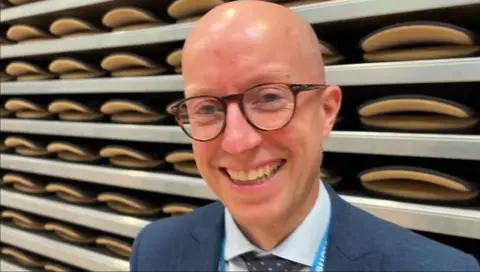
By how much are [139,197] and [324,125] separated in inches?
35.0

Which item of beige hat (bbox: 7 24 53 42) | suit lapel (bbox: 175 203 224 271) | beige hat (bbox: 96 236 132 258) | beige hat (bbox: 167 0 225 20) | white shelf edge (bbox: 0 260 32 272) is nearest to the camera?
suit lapel (bbox: 175 203 224 271)

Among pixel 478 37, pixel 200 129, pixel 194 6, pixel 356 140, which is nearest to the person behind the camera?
pixel 200 129

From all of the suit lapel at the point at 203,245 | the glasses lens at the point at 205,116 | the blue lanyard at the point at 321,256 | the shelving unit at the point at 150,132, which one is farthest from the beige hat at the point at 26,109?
the blue lanyard at the point at 321,256

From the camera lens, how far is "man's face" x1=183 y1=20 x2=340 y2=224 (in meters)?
0.61

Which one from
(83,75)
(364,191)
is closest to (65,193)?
(83,75)

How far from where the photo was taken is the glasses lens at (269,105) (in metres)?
0.62

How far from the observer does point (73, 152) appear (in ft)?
4.96

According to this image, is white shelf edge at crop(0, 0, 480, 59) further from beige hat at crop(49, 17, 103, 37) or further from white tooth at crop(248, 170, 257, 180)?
white tooth at crop(248, 170, 257, 180)

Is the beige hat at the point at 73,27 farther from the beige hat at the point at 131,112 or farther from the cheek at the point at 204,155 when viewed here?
the cheek at the point at 204,155

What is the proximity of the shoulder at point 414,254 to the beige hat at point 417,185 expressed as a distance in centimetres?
18

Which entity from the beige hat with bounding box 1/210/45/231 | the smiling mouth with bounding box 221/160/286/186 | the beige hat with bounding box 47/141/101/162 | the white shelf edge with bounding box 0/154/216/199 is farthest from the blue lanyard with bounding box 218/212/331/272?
the beige hat with bounding box 1/210/45/231

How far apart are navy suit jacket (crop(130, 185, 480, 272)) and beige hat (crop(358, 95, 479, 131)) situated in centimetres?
22

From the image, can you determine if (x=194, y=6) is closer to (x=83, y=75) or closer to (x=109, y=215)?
(x=83, y=75)

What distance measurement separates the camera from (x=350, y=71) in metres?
0.90
